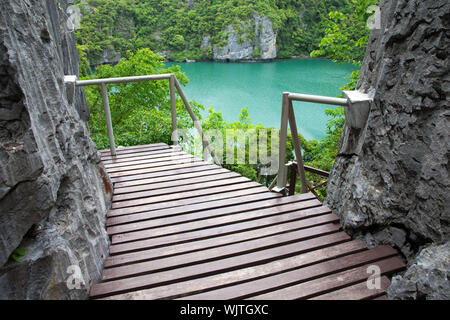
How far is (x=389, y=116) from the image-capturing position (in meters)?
2.11

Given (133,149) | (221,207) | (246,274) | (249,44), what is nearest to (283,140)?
(221,207)

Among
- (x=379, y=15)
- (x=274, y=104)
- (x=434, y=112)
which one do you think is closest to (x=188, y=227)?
(x=434, y=112)

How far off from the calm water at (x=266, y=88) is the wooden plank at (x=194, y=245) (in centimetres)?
1652

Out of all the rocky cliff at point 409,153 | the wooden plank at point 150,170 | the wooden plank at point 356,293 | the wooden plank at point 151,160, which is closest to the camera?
the rocky cliff at point 409,153

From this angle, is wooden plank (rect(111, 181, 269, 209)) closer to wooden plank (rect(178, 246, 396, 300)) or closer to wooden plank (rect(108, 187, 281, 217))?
wooden plank (rect(108, 187, 281, 217))

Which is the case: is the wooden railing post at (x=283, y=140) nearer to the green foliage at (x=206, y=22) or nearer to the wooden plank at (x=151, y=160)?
the wooden plank at (x=151, y=160)

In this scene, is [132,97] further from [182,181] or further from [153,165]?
[182,181]

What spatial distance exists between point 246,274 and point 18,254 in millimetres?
1255

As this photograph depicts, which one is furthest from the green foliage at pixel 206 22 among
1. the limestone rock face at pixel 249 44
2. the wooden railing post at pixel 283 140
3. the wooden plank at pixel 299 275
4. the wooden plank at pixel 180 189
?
the wooden plank at pixel 299 275

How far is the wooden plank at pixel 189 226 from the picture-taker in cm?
244

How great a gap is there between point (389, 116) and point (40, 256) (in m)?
2.13

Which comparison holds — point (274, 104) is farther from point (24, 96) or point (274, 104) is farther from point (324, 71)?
point (24, 96)

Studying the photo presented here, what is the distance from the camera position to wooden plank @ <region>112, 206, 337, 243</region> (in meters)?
2.44

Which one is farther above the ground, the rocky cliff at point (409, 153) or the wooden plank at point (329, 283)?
the rocky cliff at point (409, 153)
